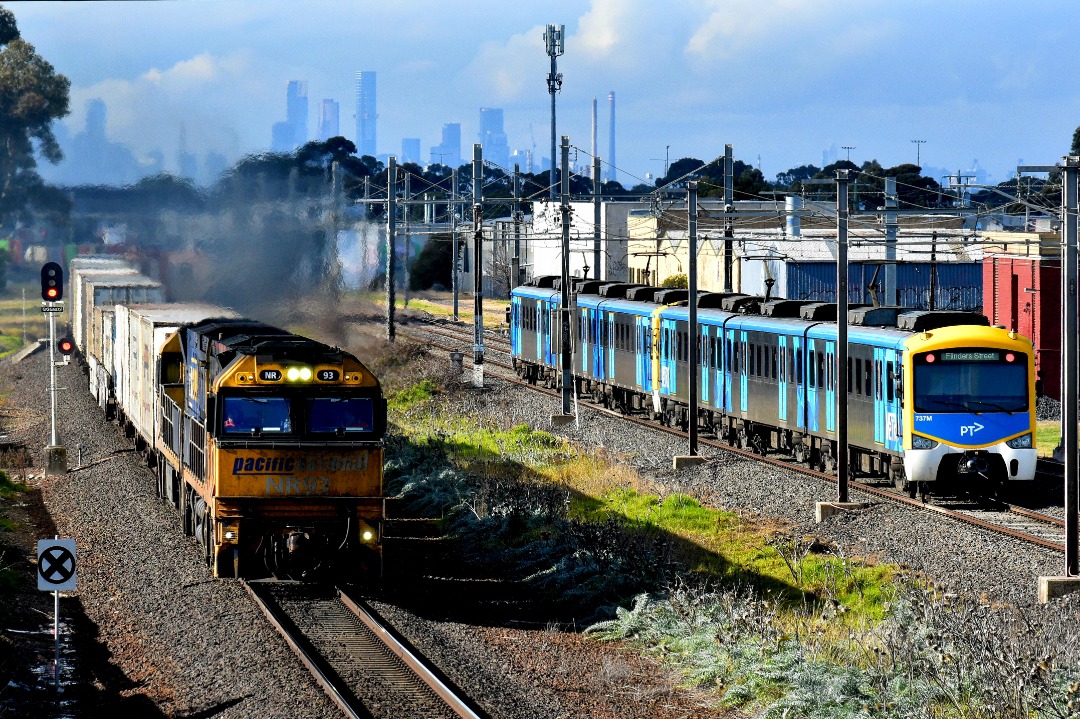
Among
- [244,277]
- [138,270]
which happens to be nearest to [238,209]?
[244,277]

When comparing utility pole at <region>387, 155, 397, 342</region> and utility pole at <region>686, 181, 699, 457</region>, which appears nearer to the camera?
utility pole at <region>686, 181, 699, 457</region>

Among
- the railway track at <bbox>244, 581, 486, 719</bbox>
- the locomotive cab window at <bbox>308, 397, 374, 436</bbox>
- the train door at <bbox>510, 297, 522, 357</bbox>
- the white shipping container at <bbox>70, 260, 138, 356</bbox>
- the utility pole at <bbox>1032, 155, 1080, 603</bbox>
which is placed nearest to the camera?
the railway track at <bbox>244, 581, 486, 719</bbox>

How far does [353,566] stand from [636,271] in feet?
183

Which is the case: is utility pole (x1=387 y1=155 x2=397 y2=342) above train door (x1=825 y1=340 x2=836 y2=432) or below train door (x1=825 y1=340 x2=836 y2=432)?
above

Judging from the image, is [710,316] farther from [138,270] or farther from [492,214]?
[492,214]

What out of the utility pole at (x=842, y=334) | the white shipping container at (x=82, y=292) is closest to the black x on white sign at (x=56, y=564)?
the utility pole at (x=842, y=334)

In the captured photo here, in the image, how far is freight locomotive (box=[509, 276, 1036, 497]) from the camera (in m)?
23.7

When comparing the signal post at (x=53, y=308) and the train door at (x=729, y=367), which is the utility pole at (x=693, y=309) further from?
the signal post at (x=53, y=308)

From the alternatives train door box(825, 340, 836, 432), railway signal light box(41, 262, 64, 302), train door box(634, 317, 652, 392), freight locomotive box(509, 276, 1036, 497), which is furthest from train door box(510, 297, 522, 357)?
train door box(825, 340, 836, 432)

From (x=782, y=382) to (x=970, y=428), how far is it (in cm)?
591

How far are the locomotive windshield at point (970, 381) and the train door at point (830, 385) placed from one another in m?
2.97

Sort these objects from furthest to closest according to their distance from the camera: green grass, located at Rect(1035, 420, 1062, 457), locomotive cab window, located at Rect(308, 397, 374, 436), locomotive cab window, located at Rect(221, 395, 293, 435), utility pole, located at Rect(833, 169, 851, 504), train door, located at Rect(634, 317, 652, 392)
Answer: train door, located at Rect(634, 317, 652, 392) < green grass, located at Rect(1035, 420, 1062, 457) < utility pole, located at Rect(833, 169, 851, 504) < locomotive cab window, located at Rect(308, 397, 374, 436) < locomotive cab window, located at Rect(221, 395, 293, 435)

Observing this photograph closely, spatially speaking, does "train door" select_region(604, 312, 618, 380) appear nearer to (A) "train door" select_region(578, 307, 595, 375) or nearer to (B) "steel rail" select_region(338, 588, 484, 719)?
(A) "train door" select_region(578, 307, 595, 375)

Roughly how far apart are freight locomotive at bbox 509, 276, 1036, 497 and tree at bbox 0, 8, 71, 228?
1741 cm
